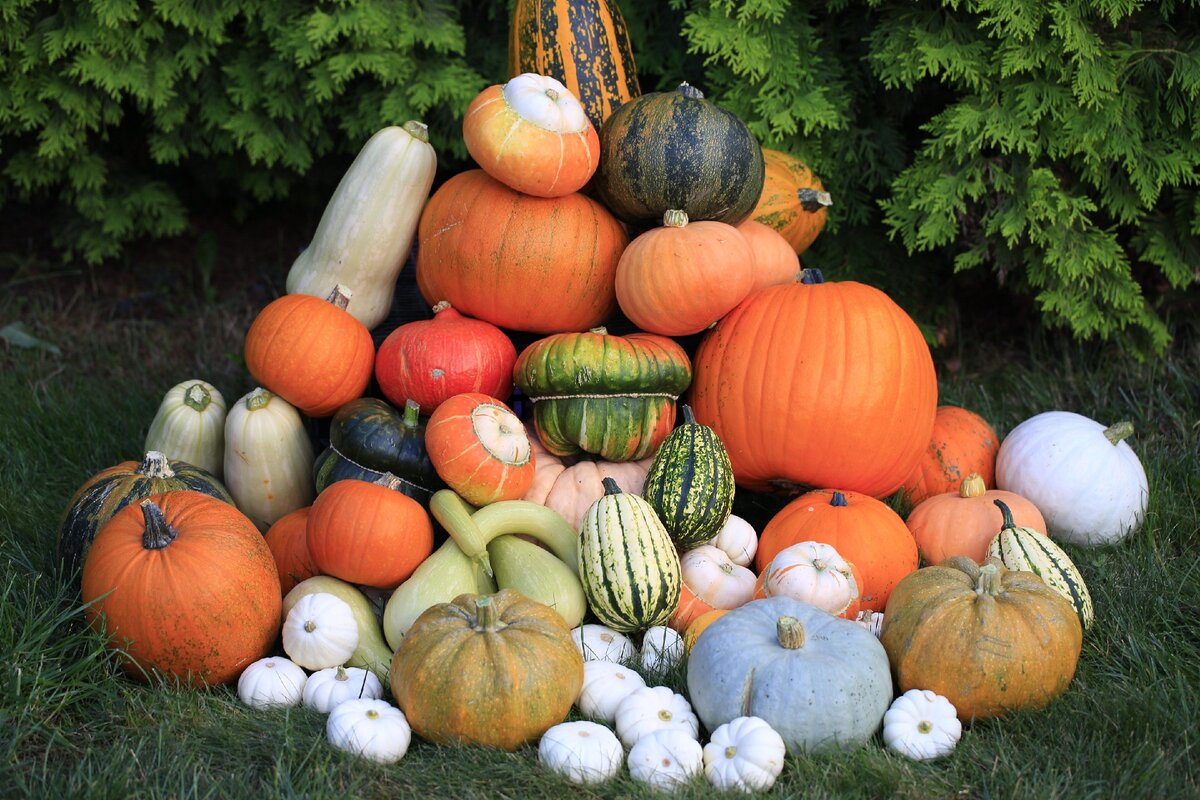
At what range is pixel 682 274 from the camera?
11.8ft

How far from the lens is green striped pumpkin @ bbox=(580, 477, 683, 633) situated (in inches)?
120

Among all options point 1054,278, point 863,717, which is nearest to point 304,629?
point 863,717

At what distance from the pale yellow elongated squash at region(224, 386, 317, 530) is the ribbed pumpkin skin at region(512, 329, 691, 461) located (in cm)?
83

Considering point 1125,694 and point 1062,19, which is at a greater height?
point 1062,19

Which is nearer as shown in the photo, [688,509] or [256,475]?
[688,509]

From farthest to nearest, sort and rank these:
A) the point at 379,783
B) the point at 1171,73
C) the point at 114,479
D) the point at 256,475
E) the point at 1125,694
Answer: the point at 1171,73 → the point at 256,475 → the point at 114,479 → the point at 1125,694 → the point at 379,783

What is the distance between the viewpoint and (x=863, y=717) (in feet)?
8.64

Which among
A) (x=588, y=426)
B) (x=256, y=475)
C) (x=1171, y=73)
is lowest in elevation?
(x=256, y=475)

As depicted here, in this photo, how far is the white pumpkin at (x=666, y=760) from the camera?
2500mm

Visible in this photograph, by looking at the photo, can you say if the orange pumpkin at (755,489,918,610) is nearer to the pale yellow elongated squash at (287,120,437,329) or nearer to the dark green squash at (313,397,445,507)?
the dark green squash at (313,397,445,507)

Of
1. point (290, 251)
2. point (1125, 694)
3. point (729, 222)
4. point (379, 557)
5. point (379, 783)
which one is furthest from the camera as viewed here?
point (290, 251)

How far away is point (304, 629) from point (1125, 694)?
2138mm

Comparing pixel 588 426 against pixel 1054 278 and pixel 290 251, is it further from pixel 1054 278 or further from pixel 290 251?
pixel 290 251

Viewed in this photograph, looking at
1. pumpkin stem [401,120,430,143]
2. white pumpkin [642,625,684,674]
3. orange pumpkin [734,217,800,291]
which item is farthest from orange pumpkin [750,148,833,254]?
white pumpkin [642,625,684,674]
